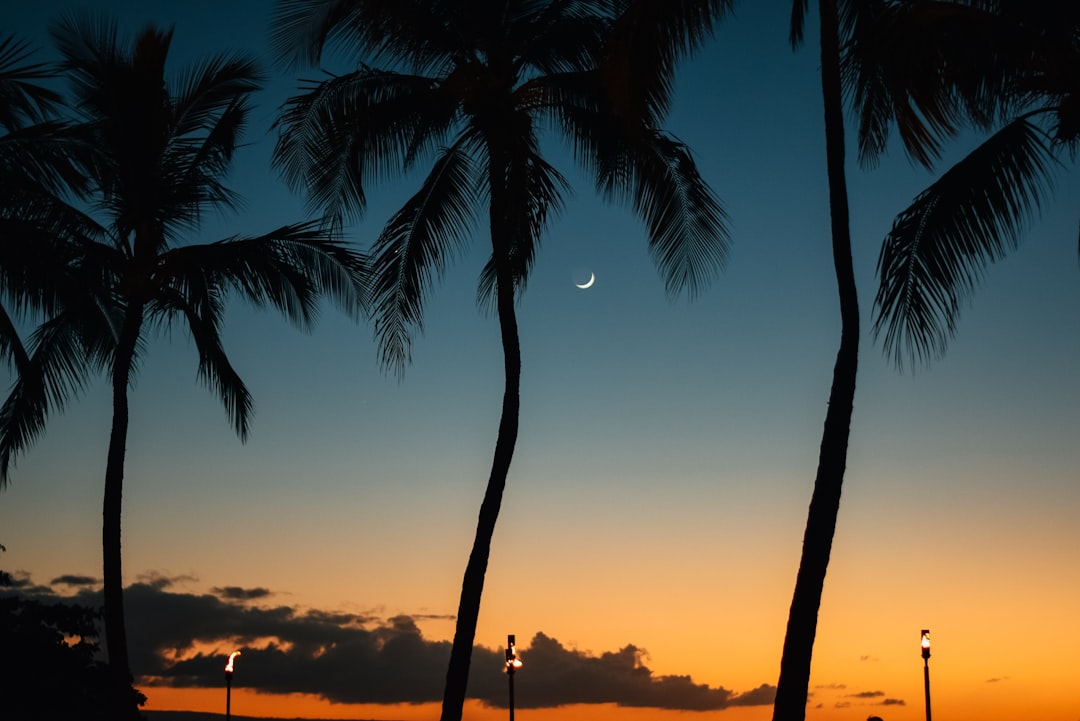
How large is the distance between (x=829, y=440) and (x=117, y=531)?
40.2 feet

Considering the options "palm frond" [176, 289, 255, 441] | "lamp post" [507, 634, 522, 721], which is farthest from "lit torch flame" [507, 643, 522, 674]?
"palm frond" [176, 289, 255, 441]

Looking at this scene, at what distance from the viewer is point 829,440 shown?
12.2 meters

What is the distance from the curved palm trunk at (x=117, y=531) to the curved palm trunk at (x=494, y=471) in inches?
221

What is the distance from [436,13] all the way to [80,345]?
30.7 ft

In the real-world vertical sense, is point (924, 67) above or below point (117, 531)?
above

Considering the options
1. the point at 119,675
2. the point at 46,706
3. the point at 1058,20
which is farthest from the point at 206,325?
the point at 1058,20

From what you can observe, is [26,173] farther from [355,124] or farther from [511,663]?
[511,663]

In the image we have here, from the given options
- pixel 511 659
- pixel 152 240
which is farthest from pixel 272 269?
pixel 511 659

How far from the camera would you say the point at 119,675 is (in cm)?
1889

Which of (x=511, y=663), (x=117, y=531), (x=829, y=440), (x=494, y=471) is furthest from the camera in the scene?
(x=511, y=663)

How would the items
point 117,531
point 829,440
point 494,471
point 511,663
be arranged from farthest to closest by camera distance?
1. point 511,663
2. point 117,531
3. point 494,471
4. point 829,440

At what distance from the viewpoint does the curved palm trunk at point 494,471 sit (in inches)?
653

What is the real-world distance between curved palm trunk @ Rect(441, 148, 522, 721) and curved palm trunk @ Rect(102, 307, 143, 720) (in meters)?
5.61

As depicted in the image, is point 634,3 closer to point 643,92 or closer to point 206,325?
point 643,92
